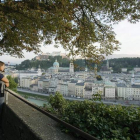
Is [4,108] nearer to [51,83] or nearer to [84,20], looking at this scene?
[84,20]

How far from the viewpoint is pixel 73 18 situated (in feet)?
12.2

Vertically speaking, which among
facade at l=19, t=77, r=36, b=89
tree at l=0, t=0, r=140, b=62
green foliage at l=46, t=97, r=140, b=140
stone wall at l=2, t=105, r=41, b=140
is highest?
tree at l=0, t=0, r=140, b=62

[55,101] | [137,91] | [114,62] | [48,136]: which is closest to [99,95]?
[48,136]

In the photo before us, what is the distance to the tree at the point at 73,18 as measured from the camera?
9.74 ft

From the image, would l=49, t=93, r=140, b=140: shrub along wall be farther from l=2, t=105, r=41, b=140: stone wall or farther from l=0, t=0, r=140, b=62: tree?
l=0, t=0, r=140, b=62: tree

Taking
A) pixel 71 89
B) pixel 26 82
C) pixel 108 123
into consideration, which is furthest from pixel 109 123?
pixel 26 82

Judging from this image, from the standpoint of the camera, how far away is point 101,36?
380cm

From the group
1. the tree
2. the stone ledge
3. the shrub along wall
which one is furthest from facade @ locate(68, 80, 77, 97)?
Result: the shrub along wall

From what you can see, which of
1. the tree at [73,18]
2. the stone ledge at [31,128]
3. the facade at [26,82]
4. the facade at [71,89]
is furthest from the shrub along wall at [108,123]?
the facade at [26,82]

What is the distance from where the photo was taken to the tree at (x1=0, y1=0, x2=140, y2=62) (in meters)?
2.97

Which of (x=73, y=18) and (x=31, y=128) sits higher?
(x=73, y=18)

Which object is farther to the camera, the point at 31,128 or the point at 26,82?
the point at 26,82

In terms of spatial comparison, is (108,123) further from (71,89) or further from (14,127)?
(71,89)

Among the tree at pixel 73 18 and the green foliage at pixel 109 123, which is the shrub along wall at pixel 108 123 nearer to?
the green foliage at pixel 109 123
